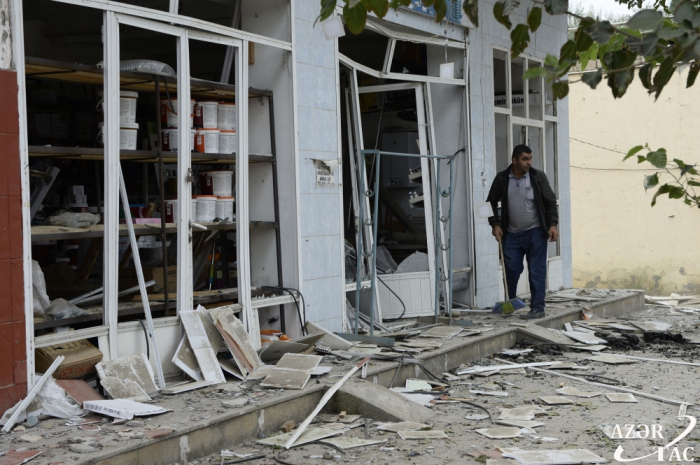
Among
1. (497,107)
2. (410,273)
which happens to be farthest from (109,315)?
(497,107)

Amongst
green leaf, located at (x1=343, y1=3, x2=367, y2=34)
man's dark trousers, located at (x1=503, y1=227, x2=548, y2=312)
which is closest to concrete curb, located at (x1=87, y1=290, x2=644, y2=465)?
man's dark trousers, located at (x1=503, y1=227, x2=548, y2=312)

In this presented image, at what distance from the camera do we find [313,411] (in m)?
5.18

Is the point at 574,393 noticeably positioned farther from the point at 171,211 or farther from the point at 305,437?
the point at 171,211

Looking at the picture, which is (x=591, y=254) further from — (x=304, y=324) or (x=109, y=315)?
(x=109, y=315)

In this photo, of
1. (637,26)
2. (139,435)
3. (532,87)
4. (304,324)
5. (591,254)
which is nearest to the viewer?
(637,26)

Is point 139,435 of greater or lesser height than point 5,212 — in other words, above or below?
below

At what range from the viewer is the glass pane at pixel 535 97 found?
36.4ft

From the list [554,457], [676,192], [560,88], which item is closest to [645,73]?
[560,88]

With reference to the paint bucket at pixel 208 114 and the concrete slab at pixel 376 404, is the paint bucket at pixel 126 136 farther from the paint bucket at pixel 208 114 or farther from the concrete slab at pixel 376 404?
the concrete slab at pixel 376 404

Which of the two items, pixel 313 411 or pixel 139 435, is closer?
pixel 139 435

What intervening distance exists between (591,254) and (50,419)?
15.8 meters

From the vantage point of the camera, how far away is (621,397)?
5.93m

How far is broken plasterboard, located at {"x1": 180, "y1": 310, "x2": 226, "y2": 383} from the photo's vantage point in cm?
560

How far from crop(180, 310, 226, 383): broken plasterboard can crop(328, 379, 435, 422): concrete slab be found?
2.82ft
